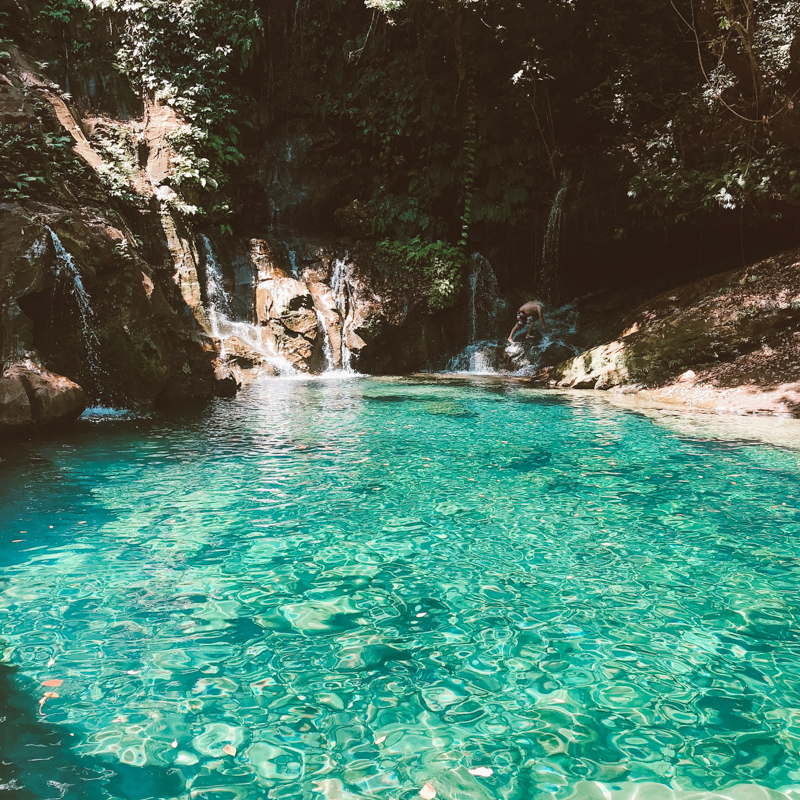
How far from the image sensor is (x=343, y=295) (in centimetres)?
1747

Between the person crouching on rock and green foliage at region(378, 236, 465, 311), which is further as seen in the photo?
green foliage at region(378, 236, 465, 311)

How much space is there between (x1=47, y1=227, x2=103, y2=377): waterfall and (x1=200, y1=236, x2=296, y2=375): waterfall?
6.01 m

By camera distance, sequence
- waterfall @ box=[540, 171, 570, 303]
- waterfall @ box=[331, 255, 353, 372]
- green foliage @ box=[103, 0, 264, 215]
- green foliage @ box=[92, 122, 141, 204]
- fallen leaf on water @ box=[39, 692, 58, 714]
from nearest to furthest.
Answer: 1. fallen leaf on water @ box=[39, 692, 58, 714]
2. green foliage @ box=[92, 122, 141, 204]
3. green foliage @ box=[103, 0, 264, 215]
4. waterfall @ box=[331, 255, 353, 372]
5. waterfall @ box=[540, 171, 570, 303]

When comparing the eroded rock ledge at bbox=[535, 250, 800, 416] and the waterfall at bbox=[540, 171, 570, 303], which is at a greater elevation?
the waterfall at bbox=[540, 171, 570, 303]

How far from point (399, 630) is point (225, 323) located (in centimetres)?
1407

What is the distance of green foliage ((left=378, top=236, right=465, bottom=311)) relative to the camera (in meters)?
17.3

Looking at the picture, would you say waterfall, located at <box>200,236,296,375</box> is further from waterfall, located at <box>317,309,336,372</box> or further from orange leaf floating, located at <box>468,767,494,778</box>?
orange leaf floating, located at <box>468,767,494,778</box>

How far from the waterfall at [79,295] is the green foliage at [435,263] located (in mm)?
10117

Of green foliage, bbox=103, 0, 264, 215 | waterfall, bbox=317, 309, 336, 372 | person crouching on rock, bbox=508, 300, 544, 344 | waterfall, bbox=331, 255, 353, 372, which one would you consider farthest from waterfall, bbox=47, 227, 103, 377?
person crouching on rock, bbox=508, 300, 544, 344

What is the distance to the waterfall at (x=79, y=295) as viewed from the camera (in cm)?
862

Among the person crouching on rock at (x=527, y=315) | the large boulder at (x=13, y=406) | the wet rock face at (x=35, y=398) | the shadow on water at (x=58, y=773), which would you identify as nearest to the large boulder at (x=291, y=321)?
the person crouching on rock at (x=527, y=315)

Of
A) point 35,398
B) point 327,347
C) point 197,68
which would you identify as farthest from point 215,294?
point 35,398

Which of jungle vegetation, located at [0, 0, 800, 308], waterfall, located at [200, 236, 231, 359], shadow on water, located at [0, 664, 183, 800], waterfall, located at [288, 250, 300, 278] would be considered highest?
jungle vegetation, located at [0, 0, 800, 308]

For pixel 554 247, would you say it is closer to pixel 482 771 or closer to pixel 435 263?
pixel 435 263
